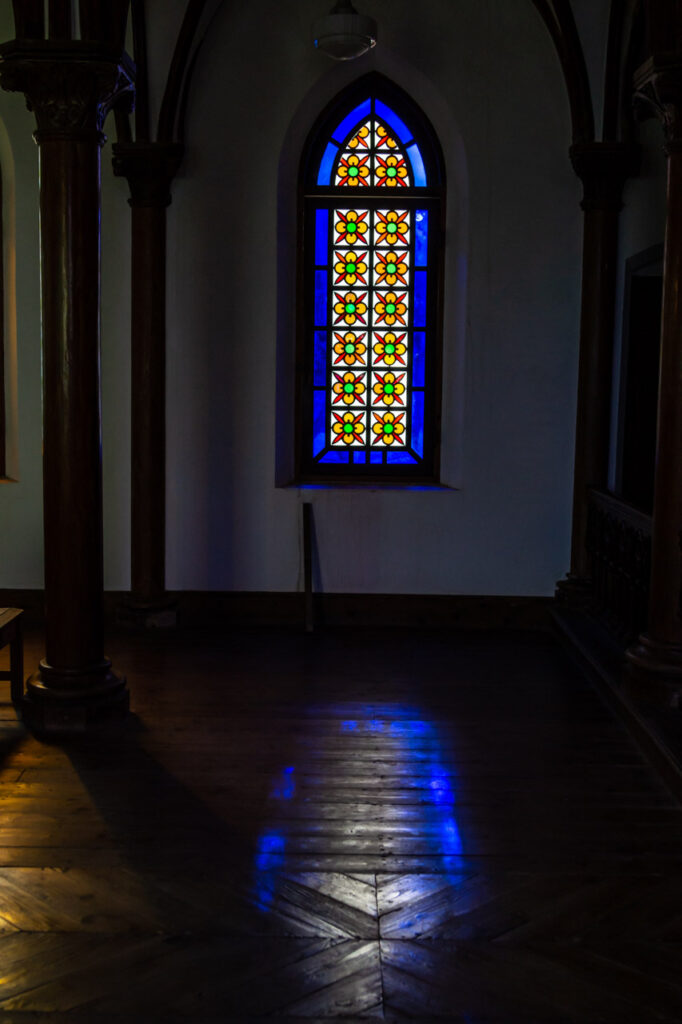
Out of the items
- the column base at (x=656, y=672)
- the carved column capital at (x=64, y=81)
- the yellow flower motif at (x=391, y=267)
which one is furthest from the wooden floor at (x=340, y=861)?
the yellow flower motif at (x=391, y=267)

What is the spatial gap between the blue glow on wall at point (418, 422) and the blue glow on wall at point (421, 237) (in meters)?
1.04

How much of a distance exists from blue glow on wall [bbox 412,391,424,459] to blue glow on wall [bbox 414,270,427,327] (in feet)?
1.85

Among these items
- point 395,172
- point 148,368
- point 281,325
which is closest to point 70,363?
point 148,368

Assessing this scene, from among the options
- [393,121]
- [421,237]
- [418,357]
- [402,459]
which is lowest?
[402,459]

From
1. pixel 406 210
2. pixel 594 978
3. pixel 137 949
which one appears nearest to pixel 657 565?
pixel 594 978

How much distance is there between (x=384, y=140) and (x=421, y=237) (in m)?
0.80

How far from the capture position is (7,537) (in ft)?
30.1

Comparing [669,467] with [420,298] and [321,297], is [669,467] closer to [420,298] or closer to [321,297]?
[420,298]

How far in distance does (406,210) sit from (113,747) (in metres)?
5.07

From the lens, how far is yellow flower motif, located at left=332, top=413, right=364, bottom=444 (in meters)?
9.32

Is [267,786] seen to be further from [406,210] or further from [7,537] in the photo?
[406,210]

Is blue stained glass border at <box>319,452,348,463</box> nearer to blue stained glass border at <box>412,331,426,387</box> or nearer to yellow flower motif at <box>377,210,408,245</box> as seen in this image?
blue stained glass border at <box>412,331,426,387</box>

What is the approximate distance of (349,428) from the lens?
30.7 ft

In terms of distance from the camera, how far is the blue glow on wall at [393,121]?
29.8 feet
